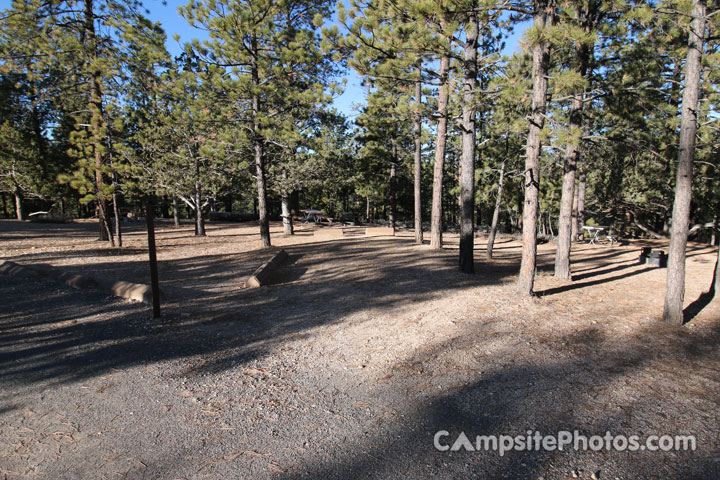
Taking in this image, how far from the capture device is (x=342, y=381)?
3.60 metres

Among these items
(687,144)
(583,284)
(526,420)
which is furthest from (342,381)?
(583,284)

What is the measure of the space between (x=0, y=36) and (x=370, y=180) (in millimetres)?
19069

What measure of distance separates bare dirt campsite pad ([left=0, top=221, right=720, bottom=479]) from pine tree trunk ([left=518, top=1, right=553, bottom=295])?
2.03ft

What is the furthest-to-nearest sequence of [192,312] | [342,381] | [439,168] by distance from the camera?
[439,168] → [192,312] → [342,381]

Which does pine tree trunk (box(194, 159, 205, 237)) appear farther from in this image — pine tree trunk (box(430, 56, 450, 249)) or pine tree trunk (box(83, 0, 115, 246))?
pine tree trunk (box(430, 56, 450, 249))

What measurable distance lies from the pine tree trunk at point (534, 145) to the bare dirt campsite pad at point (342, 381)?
62 cm

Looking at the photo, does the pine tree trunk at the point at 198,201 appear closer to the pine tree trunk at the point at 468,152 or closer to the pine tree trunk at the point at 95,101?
the pine tree trunk at the point at 95,101

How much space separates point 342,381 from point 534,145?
5.18 metres

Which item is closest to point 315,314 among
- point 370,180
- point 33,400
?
point 33,400

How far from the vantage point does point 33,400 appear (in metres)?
3.14

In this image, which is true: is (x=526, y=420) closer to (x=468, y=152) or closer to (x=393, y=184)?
(x=468, y=152)

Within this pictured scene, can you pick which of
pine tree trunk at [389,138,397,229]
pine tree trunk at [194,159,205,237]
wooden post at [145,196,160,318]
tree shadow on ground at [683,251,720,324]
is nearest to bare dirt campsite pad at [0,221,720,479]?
tree shadow on ground at [683,251,720,324]

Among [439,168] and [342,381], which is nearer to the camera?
[342,381]

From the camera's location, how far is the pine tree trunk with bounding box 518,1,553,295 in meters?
6.29
